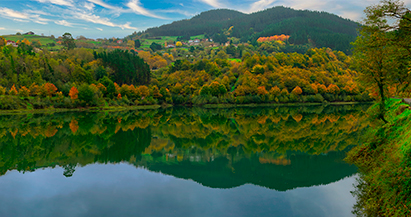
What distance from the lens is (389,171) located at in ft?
27.6

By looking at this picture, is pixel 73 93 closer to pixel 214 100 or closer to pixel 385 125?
pixel 214 100

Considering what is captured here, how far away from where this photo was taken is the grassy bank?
7.65m

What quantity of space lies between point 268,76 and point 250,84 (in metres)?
11.0

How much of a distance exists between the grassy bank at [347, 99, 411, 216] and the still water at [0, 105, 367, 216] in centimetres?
82

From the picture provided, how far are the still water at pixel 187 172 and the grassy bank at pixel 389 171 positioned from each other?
2.68 ft

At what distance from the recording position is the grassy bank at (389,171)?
7.65 meters

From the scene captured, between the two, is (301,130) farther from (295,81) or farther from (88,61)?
(88,61)

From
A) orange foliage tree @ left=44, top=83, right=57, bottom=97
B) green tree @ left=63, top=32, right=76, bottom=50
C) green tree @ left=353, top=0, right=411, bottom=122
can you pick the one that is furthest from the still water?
green tree @ left=63, top=32, right=76, bottom=50

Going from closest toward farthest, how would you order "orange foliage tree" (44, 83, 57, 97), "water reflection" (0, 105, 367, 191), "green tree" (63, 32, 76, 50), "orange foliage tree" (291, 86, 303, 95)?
1. "water reflection" (0, 105, 367, 191)
2. "orange foliage tree" (44, 83, 57, 97)
3. "orange foliage tree" (291, 86, 303, 95)
4. "green tree" (63, 32, 76, 50)

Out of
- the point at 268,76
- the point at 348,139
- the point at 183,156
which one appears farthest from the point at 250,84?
the point at 183,156

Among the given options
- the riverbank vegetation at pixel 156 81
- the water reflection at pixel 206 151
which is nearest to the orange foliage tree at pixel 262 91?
the riverbank vegetation at pixel 156 81

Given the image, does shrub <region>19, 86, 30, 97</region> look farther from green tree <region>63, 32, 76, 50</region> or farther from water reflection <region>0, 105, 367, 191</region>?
green tree <region>63, 32, 76, 50</region>

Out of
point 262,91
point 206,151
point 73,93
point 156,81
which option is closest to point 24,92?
point 73,93

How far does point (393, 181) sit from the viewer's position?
817cm
